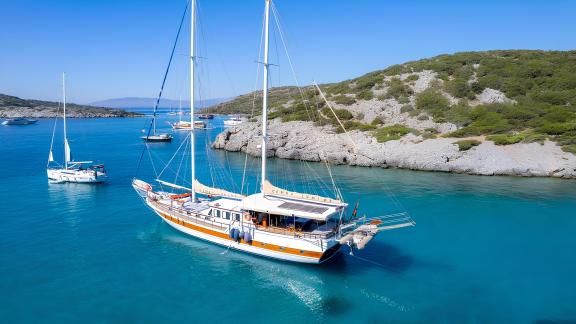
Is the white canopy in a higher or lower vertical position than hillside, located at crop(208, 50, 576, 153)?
lower

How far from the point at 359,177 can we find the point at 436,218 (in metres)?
15.3

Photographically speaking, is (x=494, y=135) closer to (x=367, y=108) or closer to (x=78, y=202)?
(x=367, y=108)

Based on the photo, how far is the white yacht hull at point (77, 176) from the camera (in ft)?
131

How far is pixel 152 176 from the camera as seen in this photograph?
4478cm

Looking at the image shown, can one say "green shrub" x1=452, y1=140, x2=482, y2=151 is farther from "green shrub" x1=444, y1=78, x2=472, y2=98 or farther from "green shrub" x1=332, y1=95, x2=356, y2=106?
"green shrub" x1=332, y1=95, x2=356, y2=106

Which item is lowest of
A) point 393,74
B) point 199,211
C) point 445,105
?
point 199,211

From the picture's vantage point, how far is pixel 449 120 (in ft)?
184

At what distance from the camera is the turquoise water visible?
17.1 m

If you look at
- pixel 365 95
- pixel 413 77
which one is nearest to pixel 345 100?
pixel 365 95

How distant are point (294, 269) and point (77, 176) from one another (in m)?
29.8

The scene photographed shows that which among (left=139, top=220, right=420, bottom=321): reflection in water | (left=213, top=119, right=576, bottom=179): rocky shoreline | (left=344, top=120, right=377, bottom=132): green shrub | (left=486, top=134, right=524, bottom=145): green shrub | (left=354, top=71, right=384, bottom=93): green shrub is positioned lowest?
(left=139, top=220, right=420, bottom=321): reflection in water

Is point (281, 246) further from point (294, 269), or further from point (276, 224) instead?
point (294, 269)

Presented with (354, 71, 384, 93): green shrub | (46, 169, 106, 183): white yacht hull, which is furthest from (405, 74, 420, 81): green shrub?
(46, 169, 106, 183): white yacht hull

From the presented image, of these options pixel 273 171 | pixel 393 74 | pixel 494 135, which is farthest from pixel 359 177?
pixel 393 74
